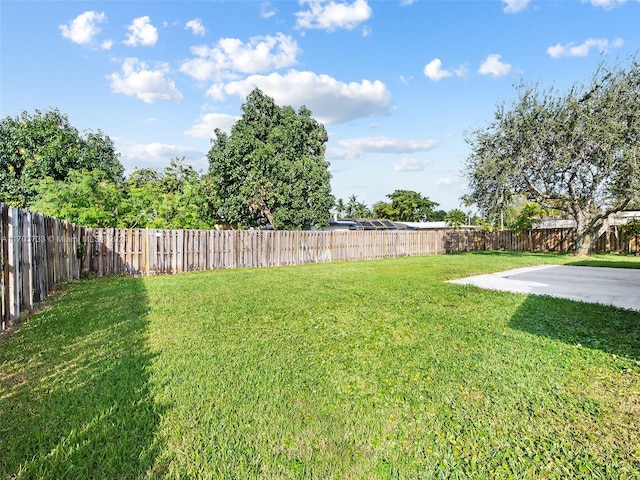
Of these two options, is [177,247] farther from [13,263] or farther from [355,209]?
[355,209]

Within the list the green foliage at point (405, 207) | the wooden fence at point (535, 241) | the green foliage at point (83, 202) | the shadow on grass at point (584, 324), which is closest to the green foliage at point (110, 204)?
the green foliage at point (83, 202)

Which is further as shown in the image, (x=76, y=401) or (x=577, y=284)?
(x=577, y=284)

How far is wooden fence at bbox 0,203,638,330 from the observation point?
4.74m

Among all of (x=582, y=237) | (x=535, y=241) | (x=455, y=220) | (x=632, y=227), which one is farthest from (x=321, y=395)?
(x=455, y=220)

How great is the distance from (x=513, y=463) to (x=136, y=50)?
1255cm

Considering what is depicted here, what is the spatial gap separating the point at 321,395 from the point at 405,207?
5261 cm

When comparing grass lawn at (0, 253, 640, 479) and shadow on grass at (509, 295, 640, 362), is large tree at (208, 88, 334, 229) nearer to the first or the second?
grass lawn at (0, 253, 640, 479)

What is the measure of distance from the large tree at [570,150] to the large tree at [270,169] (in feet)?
27.2

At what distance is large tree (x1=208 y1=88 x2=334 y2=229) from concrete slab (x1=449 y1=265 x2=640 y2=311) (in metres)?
11.7

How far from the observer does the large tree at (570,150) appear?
1363cm

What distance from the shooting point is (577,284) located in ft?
26.2

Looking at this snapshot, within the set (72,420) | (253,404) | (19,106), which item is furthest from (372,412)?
(19,106)

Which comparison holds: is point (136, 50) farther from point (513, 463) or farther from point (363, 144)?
point (363, 144)

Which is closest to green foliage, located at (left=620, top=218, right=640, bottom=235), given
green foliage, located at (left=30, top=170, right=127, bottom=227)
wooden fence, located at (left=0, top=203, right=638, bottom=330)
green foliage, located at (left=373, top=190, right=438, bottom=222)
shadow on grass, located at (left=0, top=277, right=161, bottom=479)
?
wooden fence, located at (left=0, top=203, right=638, bottom=330)
